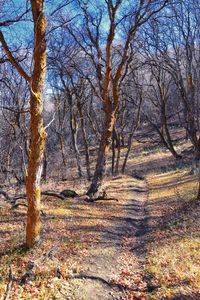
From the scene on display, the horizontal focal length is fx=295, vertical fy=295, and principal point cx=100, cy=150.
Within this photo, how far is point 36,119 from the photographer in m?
6.45

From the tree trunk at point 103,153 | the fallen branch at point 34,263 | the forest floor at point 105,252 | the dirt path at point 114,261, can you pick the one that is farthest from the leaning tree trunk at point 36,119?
the tree trunk at point 103,153

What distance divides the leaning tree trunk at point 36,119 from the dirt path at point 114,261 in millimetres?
1595

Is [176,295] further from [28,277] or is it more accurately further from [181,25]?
[181,25]

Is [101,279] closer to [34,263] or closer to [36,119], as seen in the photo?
[34,263]

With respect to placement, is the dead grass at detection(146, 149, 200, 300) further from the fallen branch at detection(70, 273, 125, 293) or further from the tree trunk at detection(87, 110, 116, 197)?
the tree trunk at detection(87, 110, 116, 197)

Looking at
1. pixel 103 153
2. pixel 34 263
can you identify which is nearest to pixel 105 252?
pixel 34 263

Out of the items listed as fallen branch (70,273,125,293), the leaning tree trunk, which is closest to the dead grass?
fallen branch (70,273,125,293)

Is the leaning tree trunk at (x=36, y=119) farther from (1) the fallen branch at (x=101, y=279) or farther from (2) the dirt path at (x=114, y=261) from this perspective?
(2) the dirt path at (x=114, y=261)

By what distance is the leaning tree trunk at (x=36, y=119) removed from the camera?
6293mm

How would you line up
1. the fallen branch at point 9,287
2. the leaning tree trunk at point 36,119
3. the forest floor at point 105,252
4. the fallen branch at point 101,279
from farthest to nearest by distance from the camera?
the leaning tree trunk at point 36,119 → the fallen branch at point 101,279 → the forest floor at point 105,252 → the fallen branch at point 9,287

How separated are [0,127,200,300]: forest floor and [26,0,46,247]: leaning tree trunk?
2.81 feet

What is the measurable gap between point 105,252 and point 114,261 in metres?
0.47

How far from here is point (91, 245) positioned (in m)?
7.79

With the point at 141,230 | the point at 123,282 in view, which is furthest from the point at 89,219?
the point at 123,282
